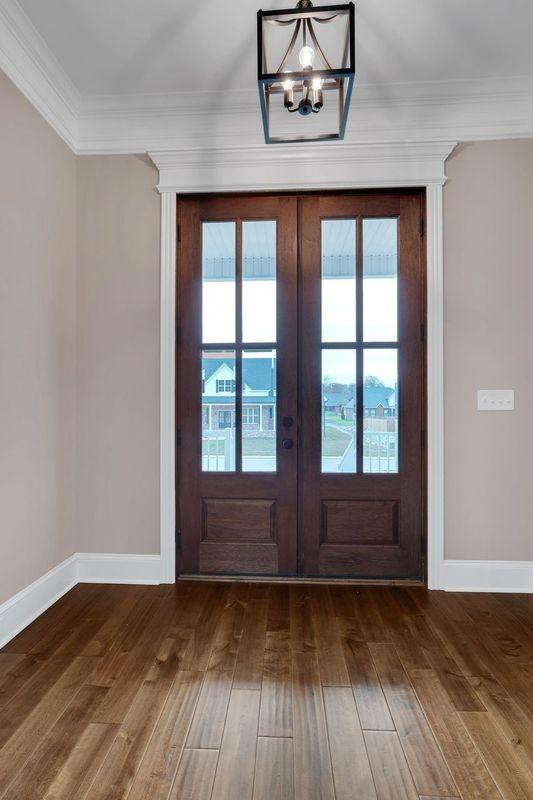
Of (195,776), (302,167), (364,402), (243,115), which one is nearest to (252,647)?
(195,776)

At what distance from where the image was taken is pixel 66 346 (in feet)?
9.84

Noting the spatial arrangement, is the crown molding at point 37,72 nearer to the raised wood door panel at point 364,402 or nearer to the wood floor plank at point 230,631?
the raised wood door panel at point 364,402

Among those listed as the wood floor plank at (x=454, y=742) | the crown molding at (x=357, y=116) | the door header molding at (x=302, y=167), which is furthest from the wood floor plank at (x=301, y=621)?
the crown molding at (x=357, y=116)

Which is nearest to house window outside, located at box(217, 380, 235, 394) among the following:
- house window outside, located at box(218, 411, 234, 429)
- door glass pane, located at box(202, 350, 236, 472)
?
door glass pane, located at box(202, 350, 236, 472)

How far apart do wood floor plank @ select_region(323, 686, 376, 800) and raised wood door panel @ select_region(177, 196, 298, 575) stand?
4.01 feet

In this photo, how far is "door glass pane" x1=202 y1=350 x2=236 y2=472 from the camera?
10.3 feet

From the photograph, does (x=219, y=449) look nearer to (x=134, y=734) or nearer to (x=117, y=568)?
(x=117, y=568)

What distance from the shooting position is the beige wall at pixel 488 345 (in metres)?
2.95

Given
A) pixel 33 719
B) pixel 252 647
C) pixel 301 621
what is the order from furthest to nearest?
1. pixel 301 621
2. pixel 252 647
3. pixel 33 719

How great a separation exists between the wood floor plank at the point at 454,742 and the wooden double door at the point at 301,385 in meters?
1.11

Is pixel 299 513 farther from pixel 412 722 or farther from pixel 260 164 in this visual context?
pixel 260 164

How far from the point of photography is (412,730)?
1722 mm

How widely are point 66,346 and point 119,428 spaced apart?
601mm

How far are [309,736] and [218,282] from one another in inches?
96.4
